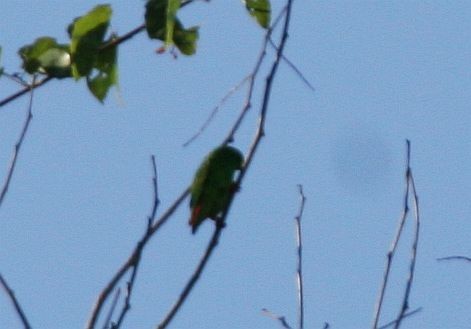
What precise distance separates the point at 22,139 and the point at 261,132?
1.99ft

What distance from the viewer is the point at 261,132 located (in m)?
2.86

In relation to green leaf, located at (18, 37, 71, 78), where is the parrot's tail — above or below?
above

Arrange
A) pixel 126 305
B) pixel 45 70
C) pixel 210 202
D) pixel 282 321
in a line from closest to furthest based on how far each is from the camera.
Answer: pixel 126 305, pixel 45 70, pixel 282 321, pixel 210 202

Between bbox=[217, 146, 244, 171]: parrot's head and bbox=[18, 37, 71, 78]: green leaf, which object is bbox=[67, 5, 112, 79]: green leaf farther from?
bbox=[217, 146, 244, 171]: parrot's head

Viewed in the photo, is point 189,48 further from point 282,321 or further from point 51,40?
A: point 282,321

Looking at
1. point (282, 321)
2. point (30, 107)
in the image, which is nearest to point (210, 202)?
point (282, 321)

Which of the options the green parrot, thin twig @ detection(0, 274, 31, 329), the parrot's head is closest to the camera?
thin twig @ detection(0, 274, 31, 329)

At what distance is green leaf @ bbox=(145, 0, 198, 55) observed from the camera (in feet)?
9.29

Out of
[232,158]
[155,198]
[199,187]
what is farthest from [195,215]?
[155,198]

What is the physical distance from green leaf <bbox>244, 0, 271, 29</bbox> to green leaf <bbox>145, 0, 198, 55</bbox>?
151 millimetres

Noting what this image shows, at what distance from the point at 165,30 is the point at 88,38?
192mm

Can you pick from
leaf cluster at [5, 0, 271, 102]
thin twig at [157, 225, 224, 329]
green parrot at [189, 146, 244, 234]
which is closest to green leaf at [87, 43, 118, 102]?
leaf cluster at [5, 0, 271, 102]

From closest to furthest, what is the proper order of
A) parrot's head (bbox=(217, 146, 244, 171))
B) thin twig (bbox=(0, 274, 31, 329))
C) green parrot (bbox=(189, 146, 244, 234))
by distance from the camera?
thin twig (bbox=(0, 274, 31, 329)) < green parrot (bbox=(189, 146, 244, 234)) < parrot's head (bbox=(217, 146, 244, 171))

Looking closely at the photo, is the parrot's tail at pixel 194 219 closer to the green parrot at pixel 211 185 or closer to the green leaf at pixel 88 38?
the green parrot at pixel 211 185
